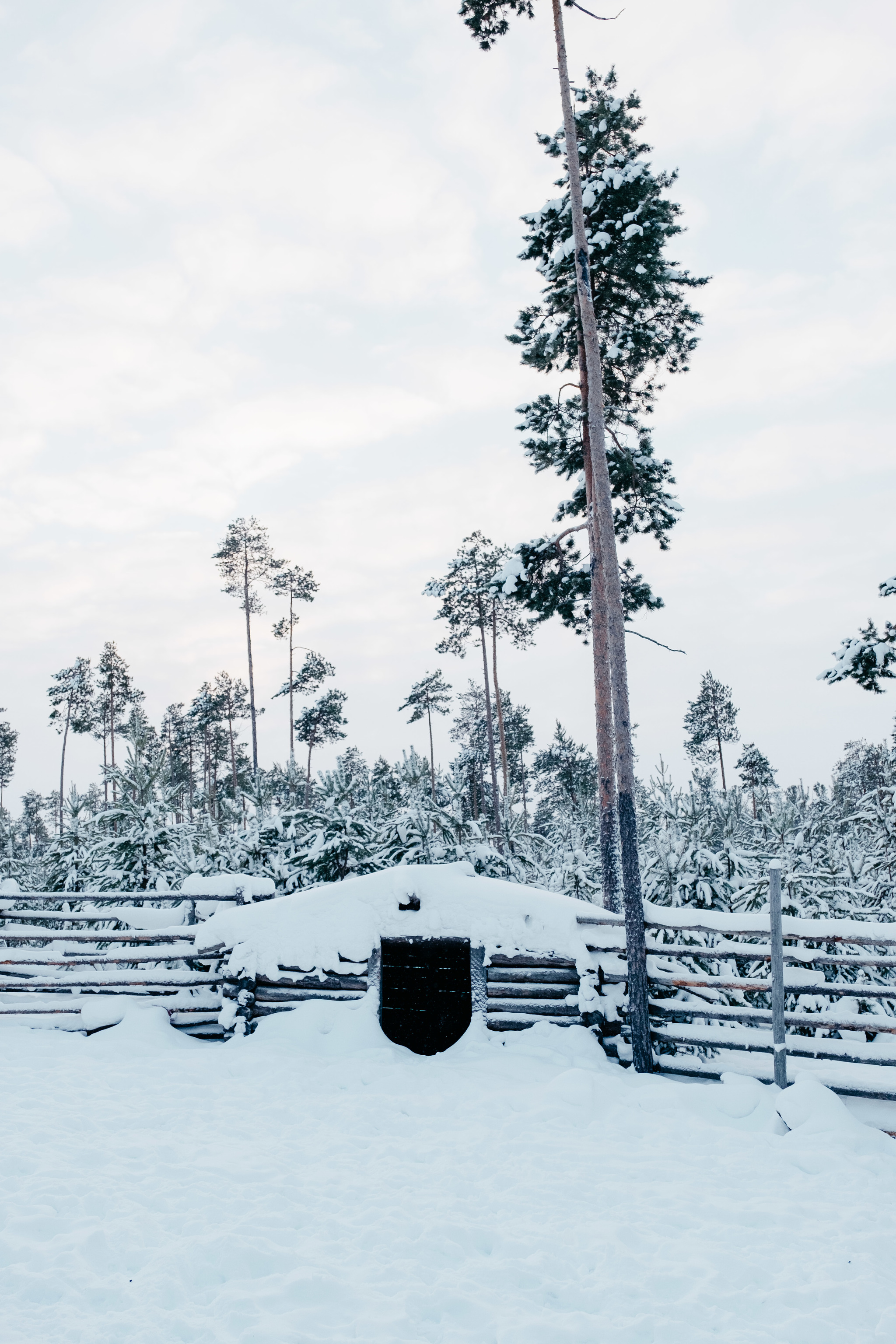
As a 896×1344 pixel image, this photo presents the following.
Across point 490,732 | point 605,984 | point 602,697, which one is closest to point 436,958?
point 605,984

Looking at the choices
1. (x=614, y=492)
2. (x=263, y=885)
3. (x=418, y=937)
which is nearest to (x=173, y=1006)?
(x=263, y=885)

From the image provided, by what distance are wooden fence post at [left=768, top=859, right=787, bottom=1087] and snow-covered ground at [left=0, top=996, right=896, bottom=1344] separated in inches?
12.3

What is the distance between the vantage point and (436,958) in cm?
793

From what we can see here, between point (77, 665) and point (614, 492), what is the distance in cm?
4269

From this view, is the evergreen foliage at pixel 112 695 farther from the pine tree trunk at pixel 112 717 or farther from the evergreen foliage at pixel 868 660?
the evergreen foliage at pixel 868 660

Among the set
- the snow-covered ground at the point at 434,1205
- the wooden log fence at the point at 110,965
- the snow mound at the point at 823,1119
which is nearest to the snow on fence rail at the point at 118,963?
the wooden log fence at the point at 110,965

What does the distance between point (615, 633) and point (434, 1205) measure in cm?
555

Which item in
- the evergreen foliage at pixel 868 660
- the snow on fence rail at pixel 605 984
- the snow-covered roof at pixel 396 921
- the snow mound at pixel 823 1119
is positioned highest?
the evergreen foliage at pixel 868 660

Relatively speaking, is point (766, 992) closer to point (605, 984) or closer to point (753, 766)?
point (605, 984)

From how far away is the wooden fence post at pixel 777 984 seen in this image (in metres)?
6.53

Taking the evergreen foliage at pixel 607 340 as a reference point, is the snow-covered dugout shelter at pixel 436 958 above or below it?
below

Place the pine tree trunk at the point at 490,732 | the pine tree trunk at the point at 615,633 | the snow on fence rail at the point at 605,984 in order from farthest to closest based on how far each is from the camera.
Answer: the pine tree trunk at the point at 490,732 < the pine tree trunk at the point at 615,633 < the snow on fence rail at the point at 605,984

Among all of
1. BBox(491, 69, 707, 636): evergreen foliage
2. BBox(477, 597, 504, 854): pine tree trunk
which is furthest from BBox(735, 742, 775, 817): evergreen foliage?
BBox(491, 69, 707, 636): evergreen foliage

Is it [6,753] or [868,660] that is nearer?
[868,660]
